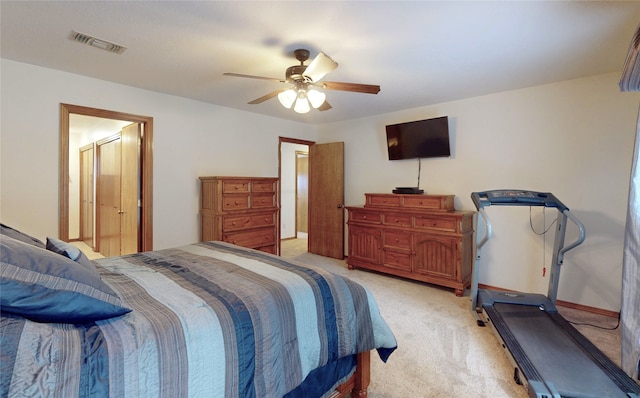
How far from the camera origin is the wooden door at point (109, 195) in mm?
4246

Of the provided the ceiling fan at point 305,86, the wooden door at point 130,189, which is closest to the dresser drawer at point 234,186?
the wooden door at point 130,189

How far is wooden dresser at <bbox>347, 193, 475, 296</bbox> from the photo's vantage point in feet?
11.3

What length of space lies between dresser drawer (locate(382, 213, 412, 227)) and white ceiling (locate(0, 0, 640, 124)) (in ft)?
5.33

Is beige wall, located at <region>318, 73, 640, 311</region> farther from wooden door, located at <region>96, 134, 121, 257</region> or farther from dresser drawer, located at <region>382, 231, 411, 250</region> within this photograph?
wooden door, located at <region>96, 134, 121, 257</region>

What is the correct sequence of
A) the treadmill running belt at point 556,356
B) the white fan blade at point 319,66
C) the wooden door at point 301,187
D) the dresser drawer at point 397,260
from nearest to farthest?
the treadmill running belt at point 556,356, the white fan blade at point 319,66, the dresser drawer at point 397,260, the wooden door at point 301,187

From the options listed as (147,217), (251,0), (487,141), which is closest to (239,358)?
(251,0)

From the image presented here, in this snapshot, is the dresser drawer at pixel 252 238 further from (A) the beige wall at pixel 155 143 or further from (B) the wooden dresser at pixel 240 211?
(A) the beige wall at pixel 155 143

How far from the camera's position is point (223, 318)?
1177mm

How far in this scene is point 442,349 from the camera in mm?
2305

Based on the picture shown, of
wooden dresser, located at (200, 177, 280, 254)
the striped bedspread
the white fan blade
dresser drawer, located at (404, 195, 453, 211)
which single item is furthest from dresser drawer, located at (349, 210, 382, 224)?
the striped bedspread

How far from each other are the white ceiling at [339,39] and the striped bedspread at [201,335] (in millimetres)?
1656

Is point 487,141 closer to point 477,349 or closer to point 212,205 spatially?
point 477,349

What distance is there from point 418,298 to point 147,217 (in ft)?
11.1

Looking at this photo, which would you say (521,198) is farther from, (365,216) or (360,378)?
(360,378)
